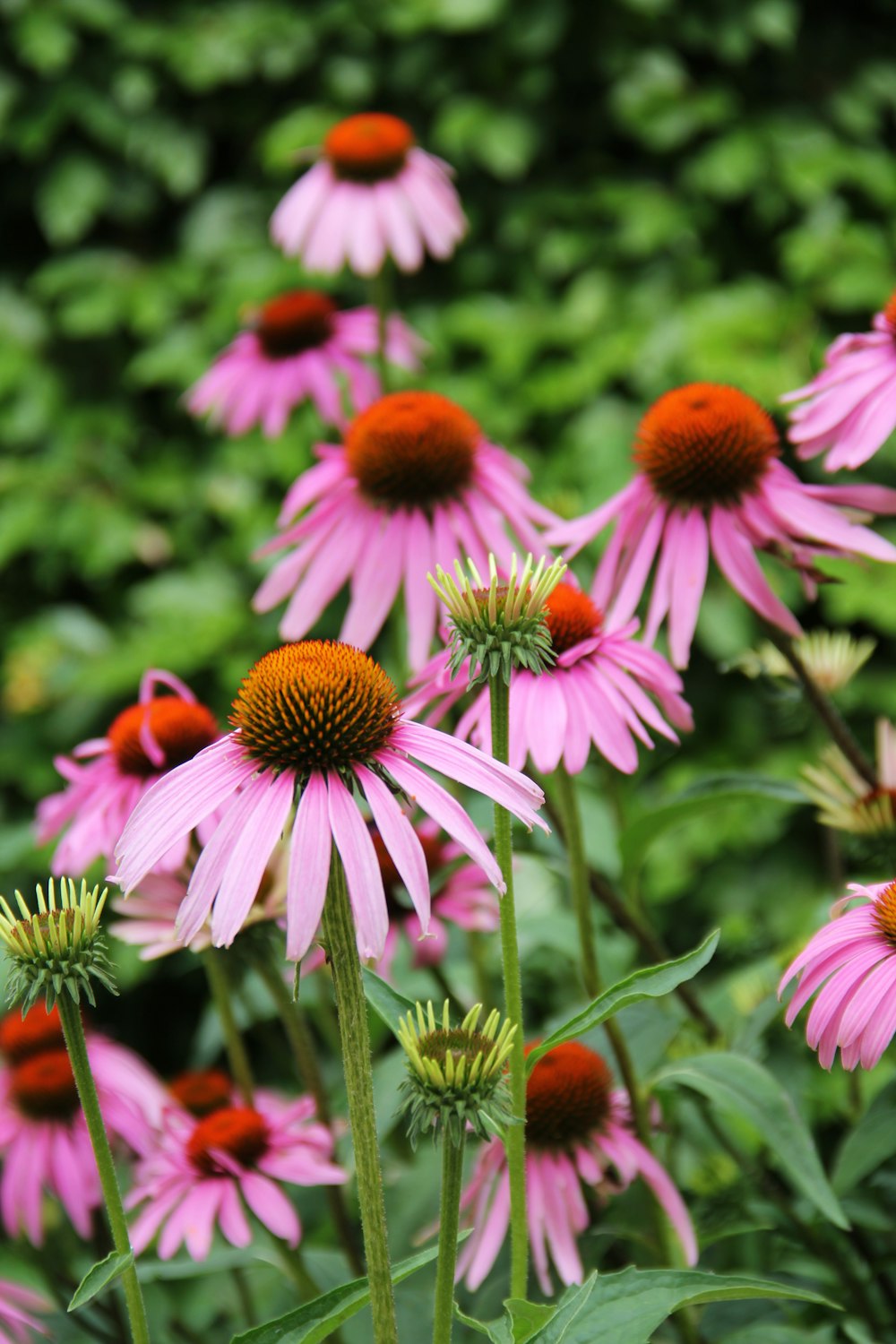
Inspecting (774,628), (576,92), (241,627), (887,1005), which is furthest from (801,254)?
(887,1005)

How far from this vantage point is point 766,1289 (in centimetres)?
57

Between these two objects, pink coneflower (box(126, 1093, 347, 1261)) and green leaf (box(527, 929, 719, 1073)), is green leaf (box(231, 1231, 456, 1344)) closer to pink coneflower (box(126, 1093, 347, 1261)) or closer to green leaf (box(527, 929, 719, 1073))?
green leaf (box(527, 929, 719, 1073))

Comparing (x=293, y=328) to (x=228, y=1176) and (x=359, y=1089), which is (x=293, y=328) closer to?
(x=228, y=1176)

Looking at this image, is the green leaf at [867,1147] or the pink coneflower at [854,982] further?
the green leaf at [867,1147]

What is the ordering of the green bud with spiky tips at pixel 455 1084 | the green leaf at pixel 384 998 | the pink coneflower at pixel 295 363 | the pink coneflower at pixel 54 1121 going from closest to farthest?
the green bud with spiky tips at pixel 455 1084 < the green leaf at pixel 384 998 < the pink coneflower at pixel 54 1121 < the pink coneflower at pixel 295 363

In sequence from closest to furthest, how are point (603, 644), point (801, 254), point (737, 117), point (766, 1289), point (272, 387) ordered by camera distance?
point (766, 1289), point (603, 644), point (272, 387), point (801, 254), point (737, 117)

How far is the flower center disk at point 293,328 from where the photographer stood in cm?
154

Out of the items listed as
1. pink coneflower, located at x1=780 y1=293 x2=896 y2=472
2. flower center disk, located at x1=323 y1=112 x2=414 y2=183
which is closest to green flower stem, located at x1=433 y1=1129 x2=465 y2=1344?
pink coneflower, located at x1=780 y1=293 x2=896 y2=472

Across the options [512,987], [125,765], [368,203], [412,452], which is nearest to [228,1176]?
[125,765]

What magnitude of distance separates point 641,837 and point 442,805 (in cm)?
30

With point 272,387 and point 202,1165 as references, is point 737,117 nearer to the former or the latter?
point 272,387

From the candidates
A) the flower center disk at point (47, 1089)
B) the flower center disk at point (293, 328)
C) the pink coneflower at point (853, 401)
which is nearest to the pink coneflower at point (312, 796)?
the pink coneflower at point (853, 401)

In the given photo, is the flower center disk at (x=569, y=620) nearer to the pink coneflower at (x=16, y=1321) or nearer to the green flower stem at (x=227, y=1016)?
the green flower stem at (x=227, y=1016)

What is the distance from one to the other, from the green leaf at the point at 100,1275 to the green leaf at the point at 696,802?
0.37 metres
